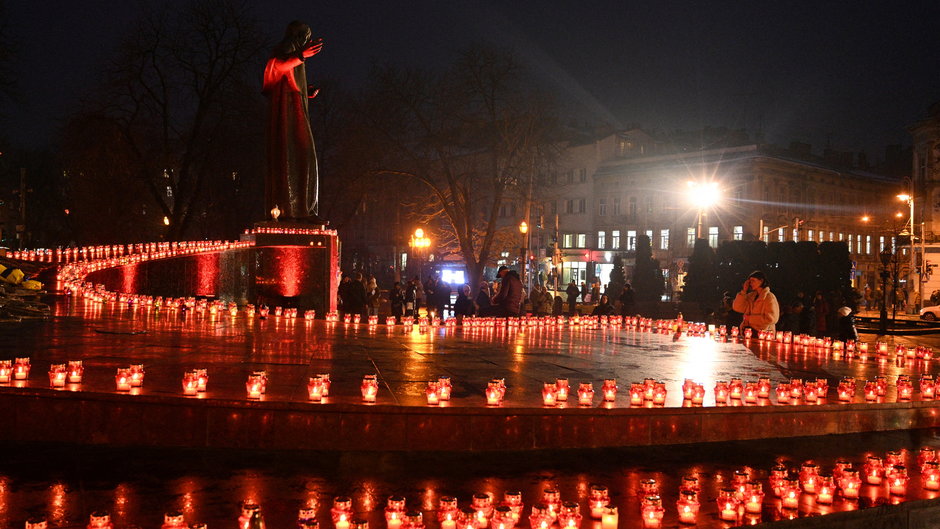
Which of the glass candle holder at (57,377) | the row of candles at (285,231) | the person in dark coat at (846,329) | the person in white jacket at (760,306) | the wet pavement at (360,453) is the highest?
the row of candles at (285,231)

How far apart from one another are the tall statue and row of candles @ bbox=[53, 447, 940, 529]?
1267cm

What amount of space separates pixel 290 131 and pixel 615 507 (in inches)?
532

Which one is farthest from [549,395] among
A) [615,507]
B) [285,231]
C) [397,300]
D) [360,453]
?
[397,300]

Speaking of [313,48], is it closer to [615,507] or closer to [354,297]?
[354,297]

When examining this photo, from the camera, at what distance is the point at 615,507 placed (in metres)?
4.49

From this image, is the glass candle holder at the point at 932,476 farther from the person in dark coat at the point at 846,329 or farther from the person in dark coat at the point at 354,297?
the person in dark coat at the point at 354,297

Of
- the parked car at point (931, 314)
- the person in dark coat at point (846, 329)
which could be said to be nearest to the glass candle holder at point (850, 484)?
the person in dark coat at point (846, 329)

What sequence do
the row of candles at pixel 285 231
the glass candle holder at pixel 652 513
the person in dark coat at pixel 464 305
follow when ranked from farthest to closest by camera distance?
the person in dark coat at pixel 464 305, the row of candles at pixel 285 231, the glass candle holder at pixel 652 513

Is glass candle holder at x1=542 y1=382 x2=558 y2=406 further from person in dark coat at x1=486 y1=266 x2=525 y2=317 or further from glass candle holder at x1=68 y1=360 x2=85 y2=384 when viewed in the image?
person in dark coat at x1=486 y1=266 x2=525 y2=317

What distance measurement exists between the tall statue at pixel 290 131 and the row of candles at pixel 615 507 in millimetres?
12668

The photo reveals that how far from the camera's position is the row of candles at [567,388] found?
6.06 meters

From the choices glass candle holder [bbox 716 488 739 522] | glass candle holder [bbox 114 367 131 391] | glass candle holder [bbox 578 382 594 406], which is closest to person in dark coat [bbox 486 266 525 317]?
glass candle holder [bbox 578 382 594 406]

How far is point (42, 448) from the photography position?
5.69 meters

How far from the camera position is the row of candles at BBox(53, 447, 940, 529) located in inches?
157
